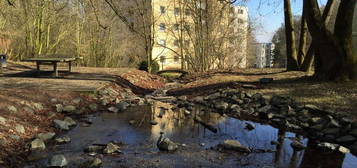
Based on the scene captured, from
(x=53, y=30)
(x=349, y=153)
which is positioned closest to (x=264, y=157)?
(x=349, y=153)

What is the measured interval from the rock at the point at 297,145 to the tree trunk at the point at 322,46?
14.7 ft

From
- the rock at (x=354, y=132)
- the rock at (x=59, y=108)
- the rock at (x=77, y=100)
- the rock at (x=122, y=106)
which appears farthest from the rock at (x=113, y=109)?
the rock at (x=354, y=132)

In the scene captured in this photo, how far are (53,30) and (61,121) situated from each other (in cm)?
1642

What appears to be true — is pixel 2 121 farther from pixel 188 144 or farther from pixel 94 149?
pixel 188 144

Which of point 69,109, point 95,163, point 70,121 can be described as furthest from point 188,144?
point 69,109

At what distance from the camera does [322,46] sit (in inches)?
369

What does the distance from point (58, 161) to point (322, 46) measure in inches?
331

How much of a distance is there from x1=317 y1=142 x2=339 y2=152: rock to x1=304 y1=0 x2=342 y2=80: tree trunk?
4.41m

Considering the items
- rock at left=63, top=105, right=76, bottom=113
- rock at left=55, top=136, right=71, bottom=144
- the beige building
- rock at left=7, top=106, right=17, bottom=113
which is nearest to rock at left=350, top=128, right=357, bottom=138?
rock at left=55, top=136, right=71, bottom=144

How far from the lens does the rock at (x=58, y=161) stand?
4.20 meters

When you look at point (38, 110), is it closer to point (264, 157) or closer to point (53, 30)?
point (264, 157)

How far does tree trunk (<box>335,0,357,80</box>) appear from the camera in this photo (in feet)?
28.3

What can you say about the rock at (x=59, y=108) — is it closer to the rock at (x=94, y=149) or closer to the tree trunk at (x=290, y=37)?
the rock at (x=94, y=149)

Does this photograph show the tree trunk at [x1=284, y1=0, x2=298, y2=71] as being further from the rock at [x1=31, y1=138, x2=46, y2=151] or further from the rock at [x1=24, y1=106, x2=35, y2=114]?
the rock at [x1=31, y1=138, x2=46, y2=151]
